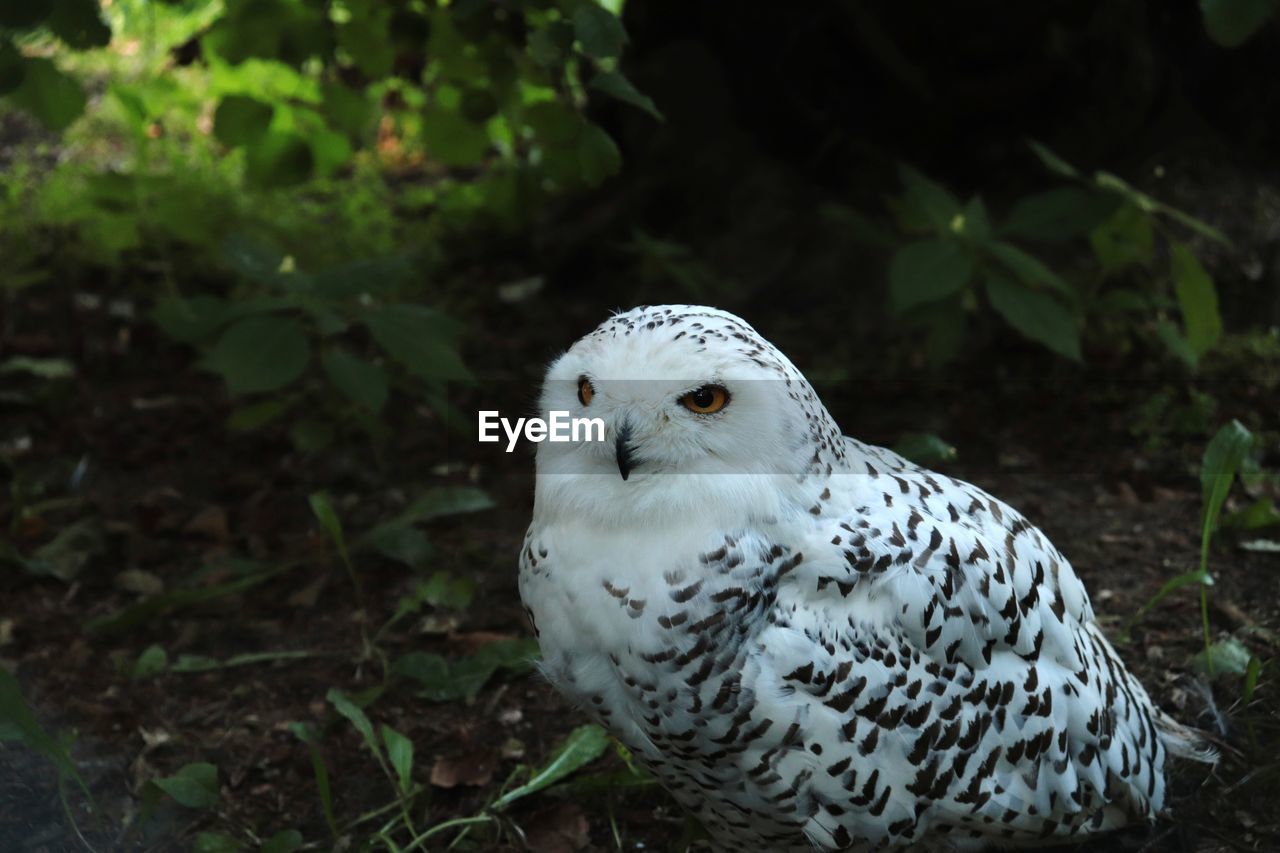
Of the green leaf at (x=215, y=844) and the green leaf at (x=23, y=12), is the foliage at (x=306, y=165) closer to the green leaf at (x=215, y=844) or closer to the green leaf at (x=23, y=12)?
the green leaf at (x=23, y=12)

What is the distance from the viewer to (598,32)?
9.26 feet

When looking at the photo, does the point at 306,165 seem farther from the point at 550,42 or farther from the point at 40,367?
the point at 550,42

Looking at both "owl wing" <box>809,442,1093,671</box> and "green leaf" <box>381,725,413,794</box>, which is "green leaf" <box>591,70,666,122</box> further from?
"green leaf" <box>381,725,413,794</box>

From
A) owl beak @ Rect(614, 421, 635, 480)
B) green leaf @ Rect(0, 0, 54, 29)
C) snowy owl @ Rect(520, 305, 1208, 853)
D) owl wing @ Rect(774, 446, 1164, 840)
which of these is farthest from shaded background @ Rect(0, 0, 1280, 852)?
owl beak @ Rect(614, 421, 635, 480)

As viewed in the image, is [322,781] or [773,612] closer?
[773,612]

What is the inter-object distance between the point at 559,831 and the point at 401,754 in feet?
1.31

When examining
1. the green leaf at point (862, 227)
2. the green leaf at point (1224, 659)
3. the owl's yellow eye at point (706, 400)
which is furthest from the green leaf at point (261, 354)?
the green leaf at point (1224, 659)

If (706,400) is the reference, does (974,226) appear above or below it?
below

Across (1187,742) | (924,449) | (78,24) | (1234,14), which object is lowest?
(1187,742)

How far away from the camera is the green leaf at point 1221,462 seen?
2924 mm

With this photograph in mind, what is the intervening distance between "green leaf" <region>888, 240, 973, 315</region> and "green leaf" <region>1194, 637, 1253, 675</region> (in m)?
1.22

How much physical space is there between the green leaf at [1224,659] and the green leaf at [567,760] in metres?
1.40

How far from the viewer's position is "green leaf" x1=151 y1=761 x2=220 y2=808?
104 inches
